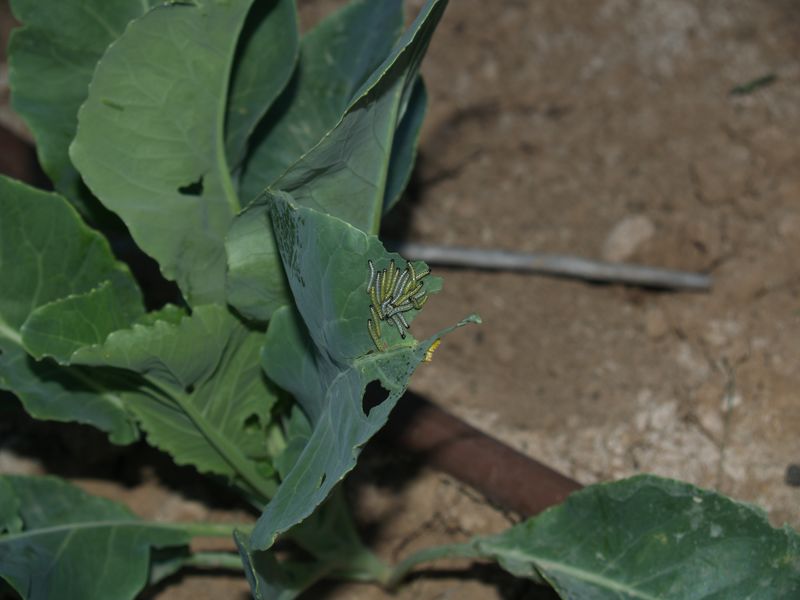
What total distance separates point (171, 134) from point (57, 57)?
0.30 m

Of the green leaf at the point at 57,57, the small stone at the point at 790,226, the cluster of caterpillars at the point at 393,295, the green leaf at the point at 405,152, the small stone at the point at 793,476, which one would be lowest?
the small stone at the point at 793,476

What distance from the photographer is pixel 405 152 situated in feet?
6.14

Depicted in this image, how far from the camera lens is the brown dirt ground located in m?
2.05

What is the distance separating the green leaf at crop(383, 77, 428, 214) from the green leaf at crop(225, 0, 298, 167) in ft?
0.79

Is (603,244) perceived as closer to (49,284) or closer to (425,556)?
(425,556)

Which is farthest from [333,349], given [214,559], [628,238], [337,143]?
[628,238]

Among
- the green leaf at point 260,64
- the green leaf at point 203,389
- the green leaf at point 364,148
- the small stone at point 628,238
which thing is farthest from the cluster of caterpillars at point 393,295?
the small stone at point 628,238

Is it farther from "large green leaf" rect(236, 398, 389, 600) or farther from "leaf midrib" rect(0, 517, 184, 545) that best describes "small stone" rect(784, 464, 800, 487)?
"leaf midrib" rect(0, 517, 184, 545)

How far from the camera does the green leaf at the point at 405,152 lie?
186cm

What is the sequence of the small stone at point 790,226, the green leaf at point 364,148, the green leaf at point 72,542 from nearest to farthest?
the green leaf at point 364,148 < the green leaf at point 72,542 < the small stone at point 790,226

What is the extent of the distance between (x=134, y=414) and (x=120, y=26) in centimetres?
71

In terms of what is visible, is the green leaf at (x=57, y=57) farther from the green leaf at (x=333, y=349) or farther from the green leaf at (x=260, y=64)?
the green leaf at (x=333, y=349)

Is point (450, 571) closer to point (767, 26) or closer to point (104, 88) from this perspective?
point (104, 88)

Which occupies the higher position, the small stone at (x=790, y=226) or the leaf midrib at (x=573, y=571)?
the leaf midrib at (x=573, y=571)
